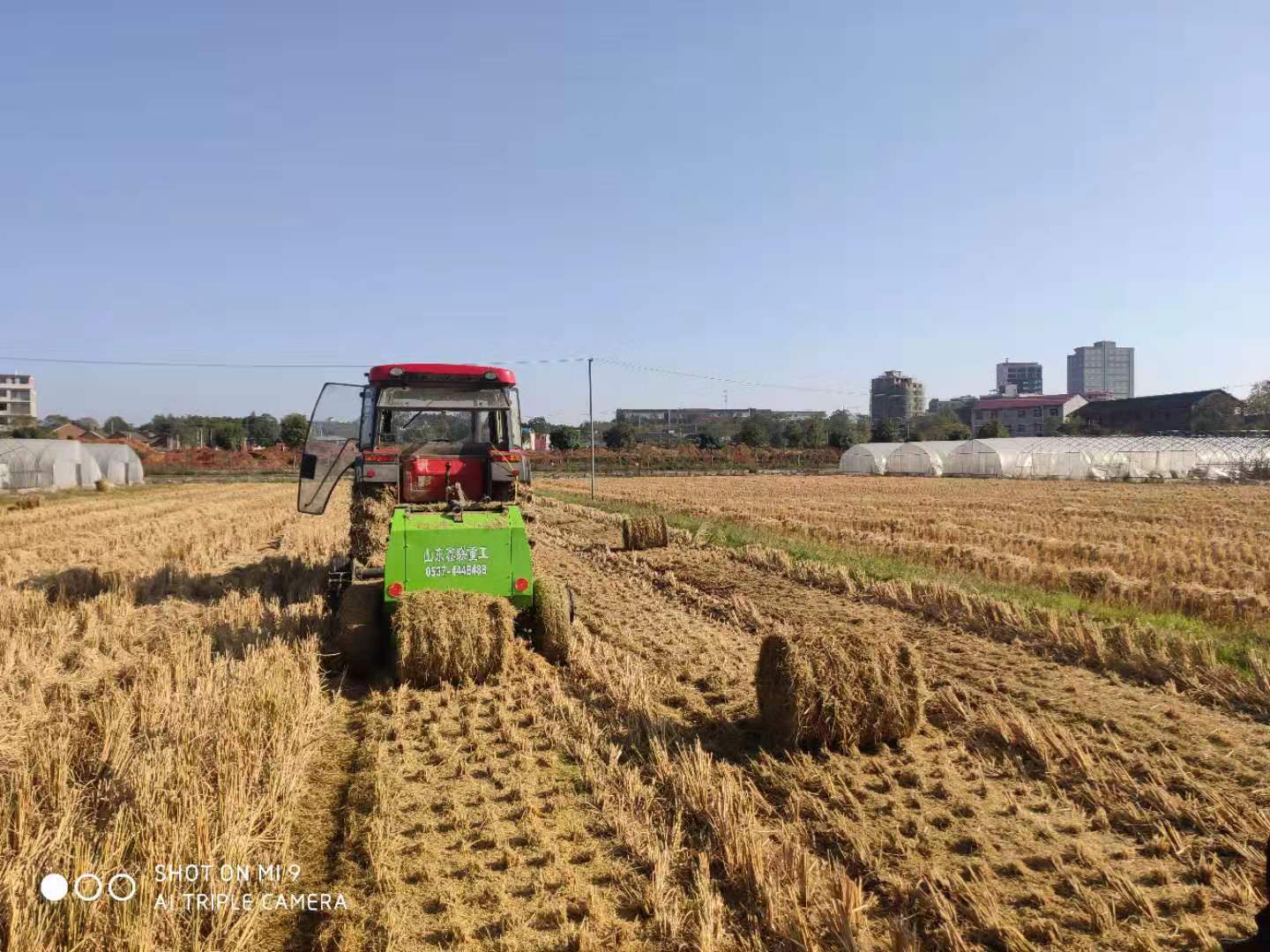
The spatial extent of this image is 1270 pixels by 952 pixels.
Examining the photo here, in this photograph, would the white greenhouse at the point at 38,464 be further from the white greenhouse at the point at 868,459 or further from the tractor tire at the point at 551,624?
the white greenhouse at the point at 868,459

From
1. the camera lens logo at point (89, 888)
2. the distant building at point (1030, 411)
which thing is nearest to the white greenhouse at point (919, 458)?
the camera lens logo at point (89, 888)

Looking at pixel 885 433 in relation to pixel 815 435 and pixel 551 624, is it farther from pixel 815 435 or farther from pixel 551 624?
pixel 551 624

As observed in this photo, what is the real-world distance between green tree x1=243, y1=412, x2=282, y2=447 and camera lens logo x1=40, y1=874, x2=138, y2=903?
95.9m

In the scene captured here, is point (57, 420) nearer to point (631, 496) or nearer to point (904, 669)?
point (631, 496)

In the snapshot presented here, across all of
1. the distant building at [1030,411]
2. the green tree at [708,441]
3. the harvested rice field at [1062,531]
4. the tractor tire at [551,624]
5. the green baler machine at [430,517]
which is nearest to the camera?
the green baler machine at [430,517]

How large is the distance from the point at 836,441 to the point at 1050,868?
253 feet

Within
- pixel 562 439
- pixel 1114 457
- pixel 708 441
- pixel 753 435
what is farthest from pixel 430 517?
pixel 753 435

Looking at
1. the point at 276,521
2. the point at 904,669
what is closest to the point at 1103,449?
the point at 276,521

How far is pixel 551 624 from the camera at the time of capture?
782 centimetres

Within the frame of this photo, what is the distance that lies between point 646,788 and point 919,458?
5531 cm

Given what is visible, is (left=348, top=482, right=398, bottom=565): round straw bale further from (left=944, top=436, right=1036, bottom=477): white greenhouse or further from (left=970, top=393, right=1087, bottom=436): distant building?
(left=970, top=393, right=1087, bottom=436): distant building

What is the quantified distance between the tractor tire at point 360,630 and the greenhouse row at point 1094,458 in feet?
166

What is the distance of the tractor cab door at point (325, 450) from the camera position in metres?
8.82

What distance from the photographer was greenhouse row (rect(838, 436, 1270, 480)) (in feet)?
160
